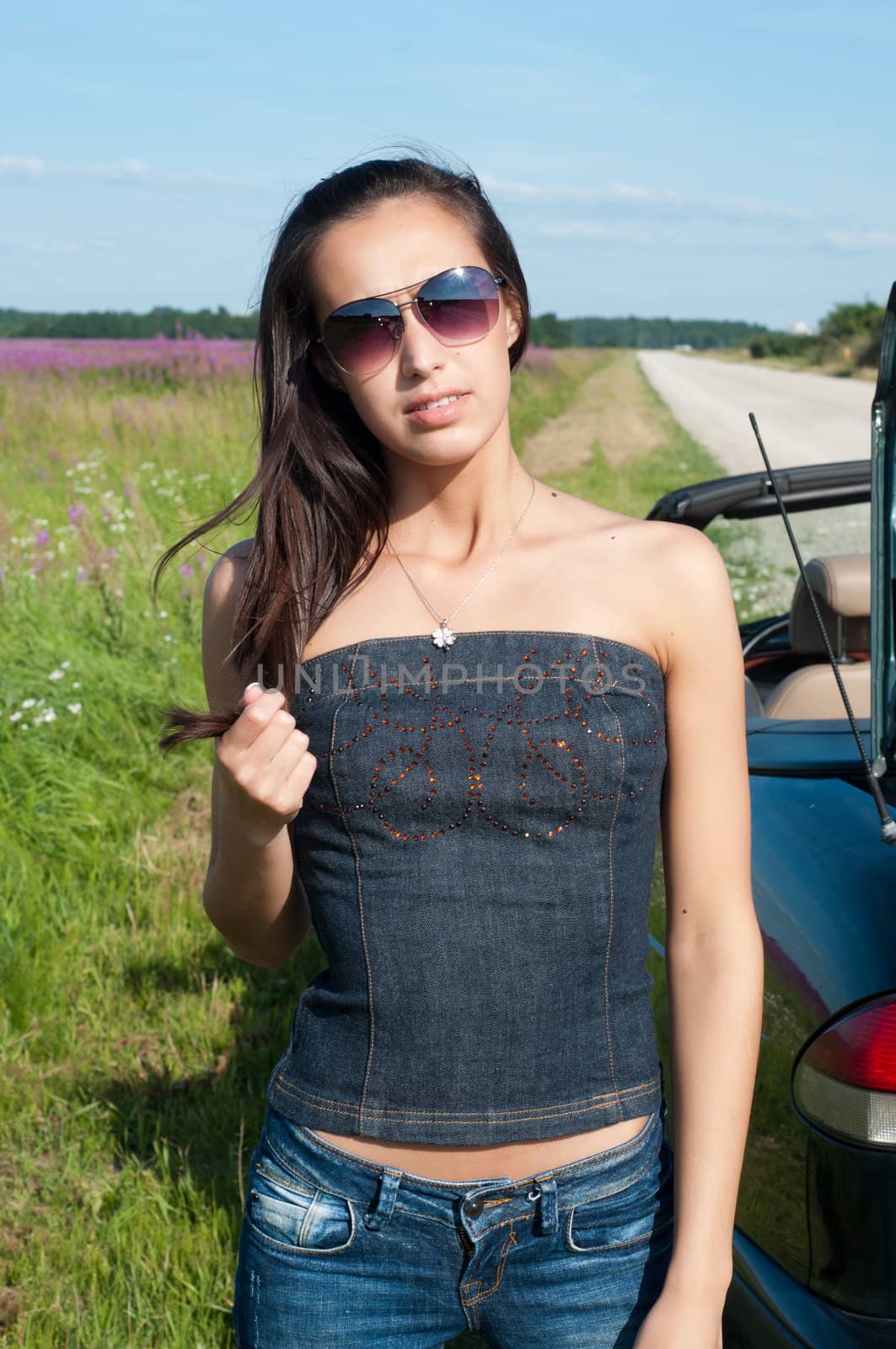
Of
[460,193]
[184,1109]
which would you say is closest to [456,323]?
[460,193]

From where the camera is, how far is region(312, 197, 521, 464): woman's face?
1589mm

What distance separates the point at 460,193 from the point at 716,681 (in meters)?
0.76

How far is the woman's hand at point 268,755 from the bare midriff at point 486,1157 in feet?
1.34

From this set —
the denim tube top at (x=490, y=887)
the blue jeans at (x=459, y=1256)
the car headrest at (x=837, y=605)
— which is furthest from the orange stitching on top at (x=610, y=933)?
the car headrest at (x=837, y=605)

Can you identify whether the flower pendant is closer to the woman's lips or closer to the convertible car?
the woman's lips

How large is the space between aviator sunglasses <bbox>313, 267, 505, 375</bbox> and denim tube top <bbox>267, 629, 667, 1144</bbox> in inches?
15.9

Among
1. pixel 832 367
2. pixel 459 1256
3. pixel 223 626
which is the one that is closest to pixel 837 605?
pixel 223 626

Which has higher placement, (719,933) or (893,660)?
(893,660)

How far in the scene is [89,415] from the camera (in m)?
12.1

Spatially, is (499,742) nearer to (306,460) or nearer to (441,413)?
(441,413)

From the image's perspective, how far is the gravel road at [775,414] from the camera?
Answer: 701 inches

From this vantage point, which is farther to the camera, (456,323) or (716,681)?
(456,323)

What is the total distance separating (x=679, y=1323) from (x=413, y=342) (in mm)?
1153

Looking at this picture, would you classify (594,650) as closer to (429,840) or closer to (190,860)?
(429,840)
